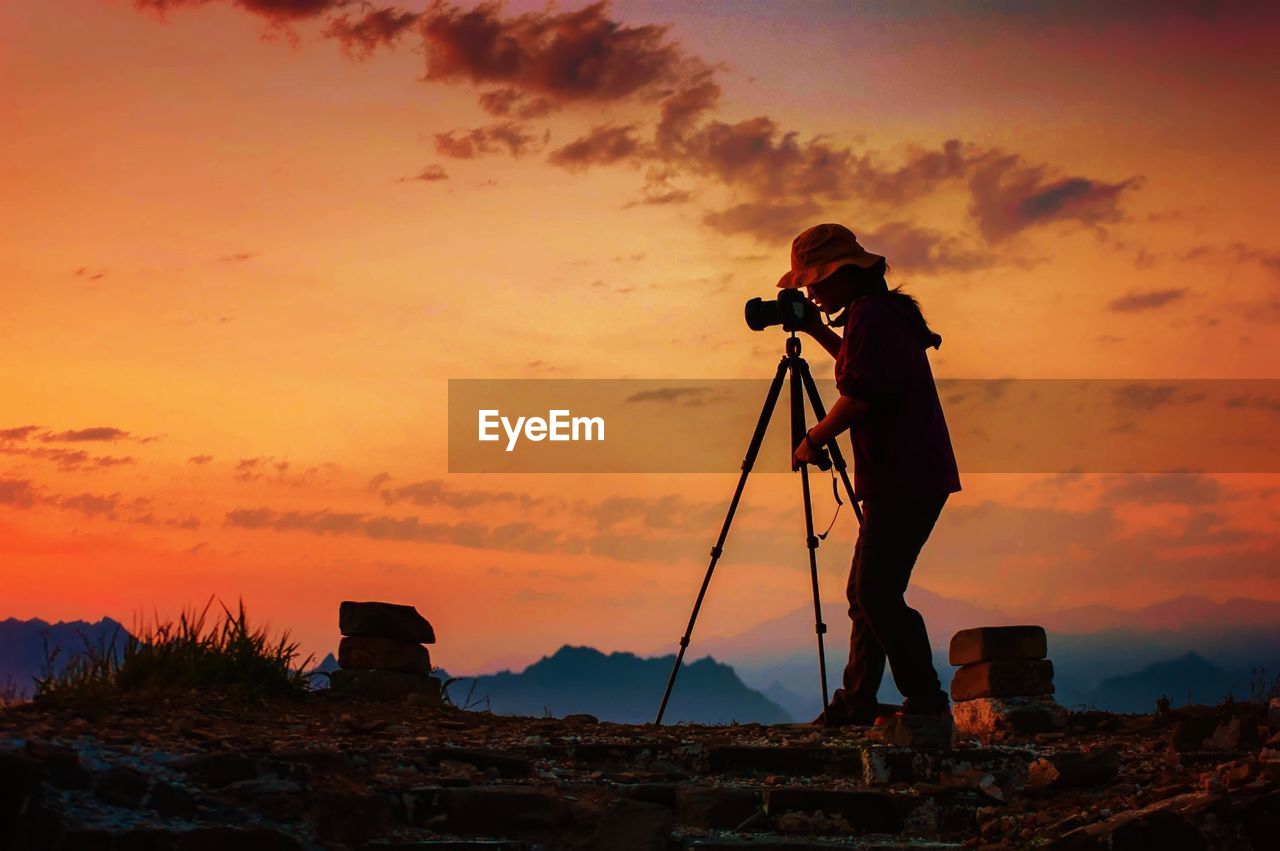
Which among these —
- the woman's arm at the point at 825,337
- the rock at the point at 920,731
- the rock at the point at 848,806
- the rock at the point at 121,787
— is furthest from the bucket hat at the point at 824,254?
the rock at the point at 121,787

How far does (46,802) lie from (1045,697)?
6562 mm

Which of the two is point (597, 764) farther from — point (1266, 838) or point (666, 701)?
point (1266, 838)

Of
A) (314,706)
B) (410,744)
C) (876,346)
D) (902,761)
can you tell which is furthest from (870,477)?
(314,706)

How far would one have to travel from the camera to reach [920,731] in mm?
7379

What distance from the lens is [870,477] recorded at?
7.41m

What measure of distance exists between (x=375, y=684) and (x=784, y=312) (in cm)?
383

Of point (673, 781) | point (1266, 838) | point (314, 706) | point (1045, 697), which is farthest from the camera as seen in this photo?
point (1045, 697)

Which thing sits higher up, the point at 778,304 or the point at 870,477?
the point at 778,304

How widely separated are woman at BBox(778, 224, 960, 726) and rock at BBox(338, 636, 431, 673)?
3.68 m

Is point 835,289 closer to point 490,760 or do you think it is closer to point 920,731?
point 920,731

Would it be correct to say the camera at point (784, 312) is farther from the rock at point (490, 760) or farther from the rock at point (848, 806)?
the rock at point (490, 760)

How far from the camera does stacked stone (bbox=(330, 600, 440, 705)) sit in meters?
9.55

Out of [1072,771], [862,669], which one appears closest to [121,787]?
[862,669]

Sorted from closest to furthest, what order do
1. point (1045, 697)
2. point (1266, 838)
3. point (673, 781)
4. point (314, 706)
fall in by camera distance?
point (1266, 838)
point (673, 781)
point (314, 706)
point (1045, 697)
